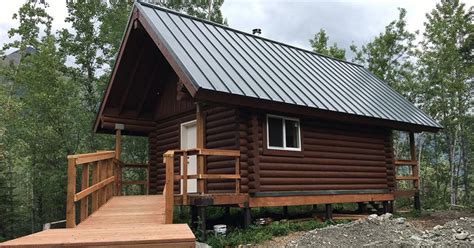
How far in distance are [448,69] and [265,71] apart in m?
16.1

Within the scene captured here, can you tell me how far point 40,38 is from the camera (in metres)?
26.2

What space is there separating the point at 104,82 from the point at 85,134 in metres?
3.30

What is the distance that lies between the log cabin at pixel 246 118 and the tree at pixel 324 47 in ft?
43.4

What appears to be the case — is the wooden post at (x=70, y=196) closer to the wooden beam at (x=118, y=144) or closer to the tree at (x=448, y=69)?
the wooden beam at (x=118, y=144)

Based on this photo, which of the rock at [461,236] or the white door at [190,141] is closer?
the rock at [461,236]

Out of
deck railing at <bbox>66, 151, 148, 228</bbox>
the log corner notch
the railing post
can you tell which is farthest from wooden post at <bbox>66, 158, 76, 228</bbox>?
the log corner notch

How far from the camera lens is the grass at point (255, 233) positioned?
8.93m

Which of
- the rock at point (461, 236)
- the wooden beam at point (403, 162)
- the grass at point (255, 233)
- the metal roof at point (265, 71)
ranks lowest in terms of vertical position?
the grass at point (255, 233)

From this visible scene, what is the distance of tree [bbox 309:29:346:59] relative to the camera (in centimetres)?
2909

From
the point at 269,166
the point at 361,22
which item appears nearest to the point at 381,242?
the point at 269,166

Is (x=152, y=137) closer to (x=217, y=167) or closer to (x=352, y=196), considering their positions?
(x=217, y=167)

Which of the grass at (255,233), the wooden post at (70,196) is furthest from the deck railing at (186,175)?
the wooden post at (70,196)

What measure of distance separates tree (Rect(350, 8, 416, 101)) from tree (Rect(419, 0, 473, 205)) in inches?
34.0

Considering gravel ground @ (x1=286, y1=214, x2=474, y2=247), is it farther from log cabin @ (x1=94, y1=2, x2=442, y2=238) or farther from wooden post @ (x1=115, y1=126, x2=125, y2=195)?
wooden post @ (x1=115, y1=126, x2=125, y2=195)
